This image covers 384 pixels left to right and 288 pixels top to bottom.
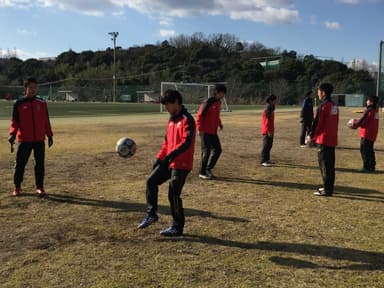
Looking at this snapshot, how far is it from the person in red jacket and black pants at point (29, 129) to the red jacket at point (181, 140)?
9.46 feet

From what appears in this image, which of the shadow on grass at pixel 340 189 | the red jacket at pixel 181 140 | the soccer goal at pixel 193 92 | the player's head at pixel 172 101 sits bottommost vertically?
the shadow on grass at pixel 340 189

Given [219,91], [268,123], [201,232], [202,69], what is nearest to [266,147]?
[268,123]

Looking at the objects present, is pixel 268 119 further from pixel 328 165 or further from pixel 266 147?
pixel 328 165

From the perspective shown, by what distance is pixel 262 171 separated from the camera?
32.6ft

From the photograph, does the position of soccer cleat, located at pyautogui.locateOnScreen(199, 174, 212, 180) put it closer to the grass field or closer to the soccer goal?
the grass field

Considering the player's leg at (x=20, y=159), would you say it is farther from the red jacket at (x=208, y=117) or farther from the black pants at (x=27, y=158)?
the red jacket at (x=208, y=117)

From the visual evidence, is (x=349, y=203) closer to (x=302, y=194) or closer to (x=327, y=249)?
(x=302, y=194)

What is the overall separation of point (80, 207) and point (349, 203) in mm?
4241

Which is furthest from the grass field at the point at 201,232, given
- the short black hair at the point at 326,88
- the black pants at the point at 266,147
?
the short black hair at the point at 326,88

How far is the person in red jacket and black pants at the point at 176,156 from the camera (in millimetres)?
5168

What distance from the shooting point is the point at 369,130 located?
10.2m

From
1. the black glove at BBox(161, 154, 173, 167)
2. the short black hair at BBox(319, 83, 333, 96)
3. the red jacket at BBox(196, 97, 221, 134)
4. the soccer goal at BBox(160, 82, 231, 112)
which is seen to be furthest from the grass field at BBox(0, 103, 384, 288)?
the soccer goal at BBox(160, 82, 231, 112)

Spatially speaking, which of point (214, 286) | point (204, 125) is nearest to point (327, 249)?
point (214, 286)

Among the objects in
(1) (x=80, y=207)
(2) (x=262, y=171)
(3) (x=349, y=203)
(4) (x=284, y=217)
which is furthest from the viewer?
(2) (x=262, y=171)
